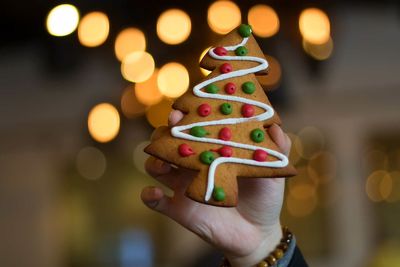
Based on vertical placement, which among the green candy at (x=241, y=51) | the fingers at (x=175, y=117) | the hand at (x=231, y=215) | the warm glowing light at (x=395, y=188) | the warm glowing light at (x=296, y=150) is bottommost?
the warm glowing light at (x=395, y=188)

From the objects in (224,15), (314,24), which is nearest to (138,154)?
(224,15)

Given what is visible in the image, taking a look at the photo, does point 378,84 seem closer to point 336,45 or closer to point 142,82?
point 336,45

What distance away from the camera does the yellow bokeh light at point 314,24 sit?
2.80m

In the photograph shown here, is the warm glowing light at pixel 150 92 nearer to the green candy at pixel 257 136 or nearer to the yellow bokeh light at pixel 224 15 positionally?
the yellow bokeh light at pixel 224 15

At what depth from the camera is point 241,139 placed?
1.15 m

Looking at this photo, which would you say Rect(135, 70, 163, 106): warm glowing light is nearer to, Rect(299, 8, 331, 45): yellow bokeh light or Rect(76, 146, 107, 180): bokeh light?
Rect(299, 8, 331, 45): yellow bokeh light

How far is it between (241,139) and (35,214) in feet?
14.6

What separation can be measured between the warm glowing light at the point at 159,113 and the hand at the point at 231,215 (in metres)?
2.07

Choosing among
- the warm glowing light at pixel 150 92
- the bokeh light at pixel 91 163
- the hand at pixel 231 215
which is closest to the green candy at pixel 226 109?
the hand at pixel 231 215

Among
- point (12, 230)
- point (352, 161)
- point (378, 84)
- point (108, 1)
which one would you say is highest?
point (108, 1)

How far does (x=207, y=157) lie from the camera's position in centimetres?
111

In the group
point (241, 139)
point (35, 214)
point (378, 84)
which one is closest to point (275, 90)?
point (378, 84)

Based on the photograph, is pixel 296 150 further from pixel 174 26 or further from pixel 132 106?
pixel 174 26

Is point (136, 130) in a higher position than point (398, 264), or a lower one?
higher
